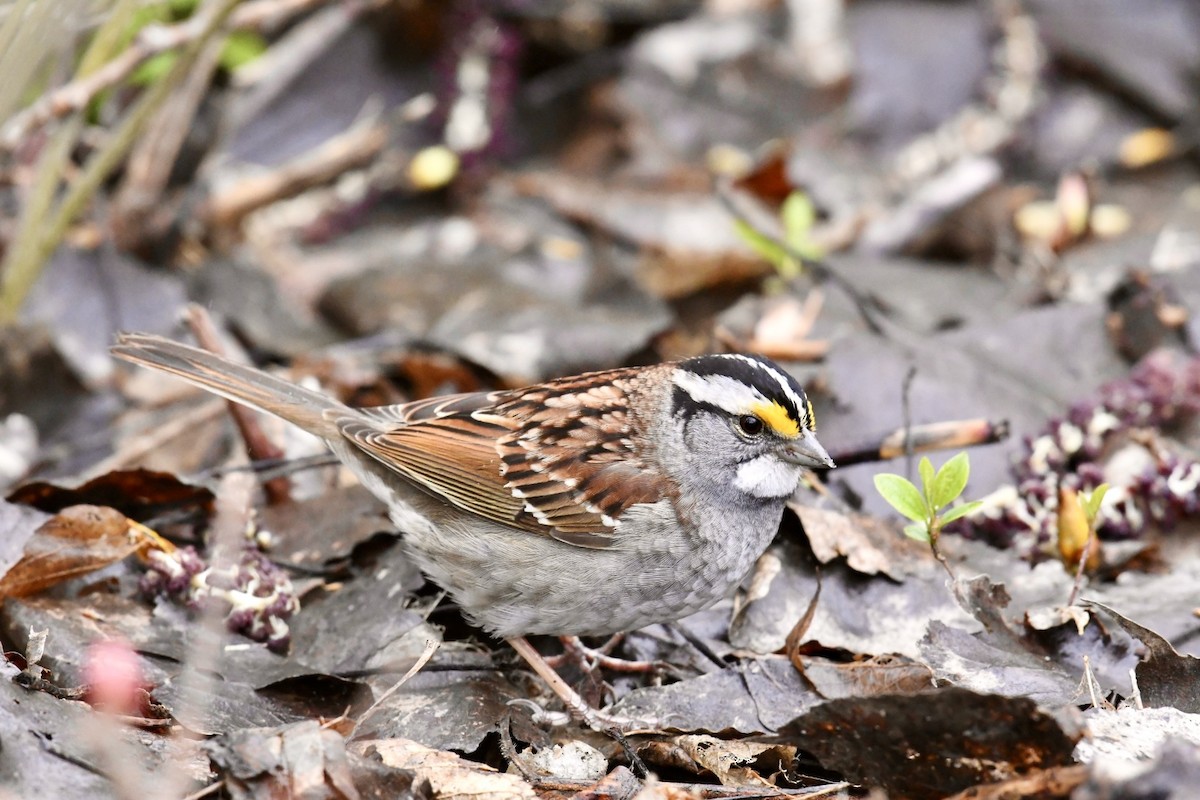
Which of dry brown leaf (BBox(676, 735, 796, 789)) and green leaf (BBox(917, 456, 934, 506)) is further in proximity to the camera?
green leaf (BBox(917, 456, 934, 506))

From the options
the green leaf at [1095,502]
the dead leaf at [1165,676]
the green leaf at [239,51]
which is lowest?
the dead leaf at [1165,676]

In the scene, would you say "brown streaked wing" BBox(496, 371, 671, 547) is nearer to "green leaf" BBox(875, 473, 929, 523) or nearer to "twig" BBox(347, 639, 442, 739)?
"twig" BBox(347, 639, 442, 739)

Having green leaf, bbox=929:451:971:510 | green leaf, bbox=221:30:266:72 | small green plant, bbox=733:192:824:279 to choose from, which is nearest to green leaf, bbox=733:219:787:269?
small green plant, bbox=733:192:824:279

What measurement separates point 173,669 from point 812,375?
2.19 meters

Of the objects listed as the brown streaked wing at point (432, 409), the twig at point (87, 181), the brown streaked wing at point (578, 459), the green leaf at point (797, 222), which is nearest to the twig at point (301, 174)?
the twig at point (87, 181)

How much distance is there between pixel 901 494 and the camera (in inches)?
131

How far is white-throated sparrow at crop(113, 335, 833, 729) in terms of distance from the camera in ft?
11.6

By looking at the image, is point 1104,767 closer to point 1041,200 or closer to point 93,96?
point 93,96

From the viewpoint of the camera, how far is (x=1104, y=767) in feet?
7.80

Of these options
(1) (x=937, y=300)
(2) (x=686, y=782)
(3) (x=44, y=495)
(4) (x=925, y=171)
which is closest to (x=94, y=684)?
(3) (x=44, y=495)

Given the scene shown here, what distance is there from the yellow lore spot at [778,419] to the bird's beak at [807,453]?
25mm

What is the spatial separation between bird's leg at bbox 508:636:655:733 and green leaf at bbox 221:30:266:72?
335 cm

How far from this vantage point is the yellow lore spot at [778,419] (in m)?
3.62

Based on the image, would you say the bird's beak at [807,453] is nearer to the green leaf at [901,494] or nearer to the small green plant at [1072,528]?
the green leaf at [901,494]
